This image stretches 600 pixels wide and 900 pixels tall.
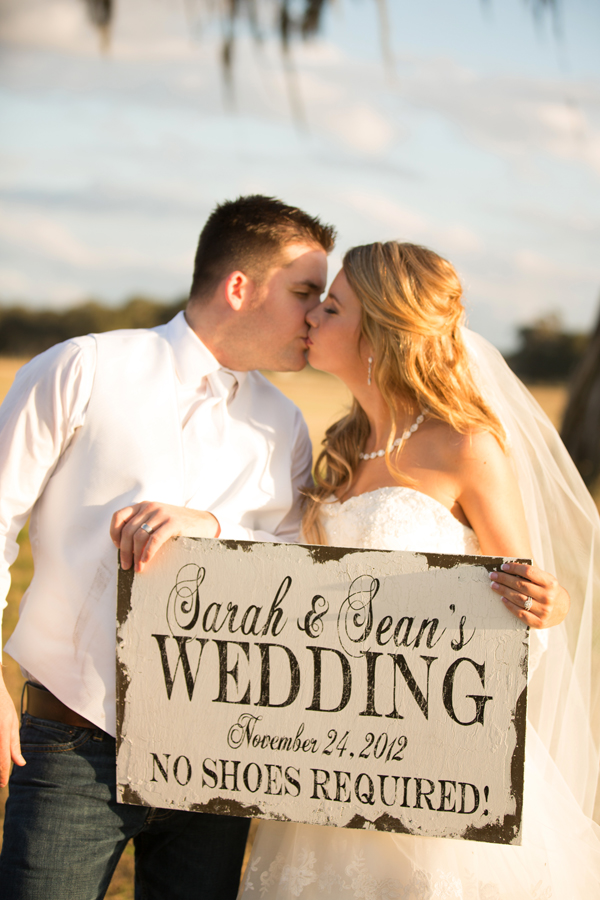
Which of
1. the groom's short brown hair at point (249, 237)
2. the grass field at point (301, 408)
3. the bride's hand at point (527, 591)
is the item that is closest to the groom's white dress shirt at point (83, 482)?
the groom's short brown hair at point (249, 237)

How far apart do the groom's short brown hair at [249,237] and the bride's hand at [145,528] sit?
3.22ft

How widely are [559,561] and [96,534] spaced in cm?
163

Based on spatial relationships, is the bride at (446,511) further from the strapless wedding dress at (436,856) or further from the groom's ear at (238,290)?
the groom's ear at (238,290)

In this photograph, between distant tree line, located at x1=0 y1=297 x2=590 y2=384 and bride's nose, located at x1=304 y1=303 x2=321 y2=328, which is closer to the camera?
bride's nose, located at x1=304 y1=303 x2=321 y2=328

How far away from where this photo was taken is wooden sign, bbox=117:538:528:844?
63.4 inches

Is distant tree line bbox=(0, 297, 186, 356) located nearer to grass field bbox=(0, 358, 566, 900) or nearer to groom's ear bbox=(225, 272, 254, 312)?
grass field bbox=(0, 358, 566, 900)

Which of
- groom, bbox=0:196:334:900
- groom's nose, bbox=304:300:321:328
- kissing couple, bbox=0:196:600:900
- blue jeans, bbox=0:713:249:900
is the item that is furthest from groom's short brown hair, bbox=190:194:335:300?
blue jeans, bbox=0:713:249:900

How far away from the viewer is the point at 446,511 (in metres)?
2.10

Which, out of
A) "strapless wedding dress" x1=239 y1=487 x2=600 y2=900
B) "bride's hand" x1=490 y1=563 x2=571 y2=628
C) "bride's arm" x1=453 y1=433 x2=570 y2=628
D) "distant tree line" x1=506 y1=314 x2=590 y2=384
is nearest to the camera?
"bride's hand" x1=490 y1=563 x2=571 y2=628

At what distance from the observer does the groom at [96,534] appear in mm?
1769

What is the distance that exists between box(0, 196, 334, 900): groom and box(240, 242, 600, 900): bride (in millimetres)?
295

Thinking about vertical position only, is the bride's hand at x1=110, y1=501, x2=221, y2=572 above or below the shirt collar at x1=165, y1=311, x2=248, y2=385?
below

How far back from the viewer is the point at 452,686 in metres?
1.62

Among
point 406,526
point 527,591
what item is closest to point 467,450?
point 406,526
